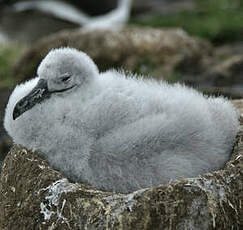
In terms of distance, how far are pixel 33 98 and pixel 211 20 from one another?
27.1ft

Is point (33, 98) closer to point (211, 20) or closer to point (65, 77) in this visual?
point (65, 77)

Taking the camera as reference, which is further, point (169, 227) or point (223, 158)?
point (223, 158)

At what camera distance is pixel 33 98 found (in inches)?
142

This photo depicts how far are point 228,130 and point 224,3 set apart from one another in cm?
947

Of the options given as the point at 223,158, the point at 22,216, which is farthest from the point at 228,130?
the point at 22,216

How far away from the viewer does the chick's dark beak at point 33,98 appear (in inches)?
141

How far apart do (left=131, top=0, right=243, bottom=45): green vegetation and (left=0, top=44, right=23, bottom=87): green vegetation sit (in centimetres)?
251

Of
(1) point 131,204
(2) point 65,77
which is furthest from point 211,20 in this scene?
(1) point 131,204

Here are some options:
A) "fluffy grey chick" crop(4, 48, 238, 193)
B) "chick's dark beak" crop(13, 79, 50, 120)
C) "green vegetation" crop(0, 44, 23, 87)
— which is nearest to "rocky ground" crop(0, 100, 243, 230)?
"fluffy grey chick" crop(4, 48, 238, 193)

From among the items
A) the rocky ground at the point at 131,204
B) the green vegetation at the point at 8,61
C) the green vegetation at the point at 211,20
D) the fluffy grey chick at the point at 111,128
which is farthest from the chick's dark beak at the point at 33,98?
the green vegetation at the point at 211,20

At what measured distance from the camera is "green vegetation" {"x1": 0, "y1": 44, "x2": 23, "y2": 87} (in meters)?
8.77

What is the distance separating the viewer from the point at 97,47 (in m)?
8.57

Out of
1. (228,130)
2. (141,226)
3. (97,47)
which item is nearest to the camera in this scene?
(141,226)

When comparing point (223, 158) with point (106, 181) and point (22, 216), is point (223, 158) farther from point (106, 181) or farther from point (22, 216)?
point (22, 216)
